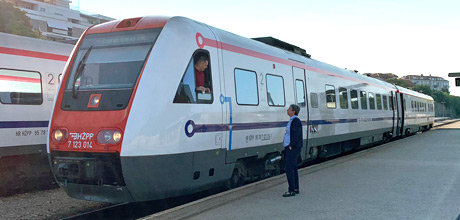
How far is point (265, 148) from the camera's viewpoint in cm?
863

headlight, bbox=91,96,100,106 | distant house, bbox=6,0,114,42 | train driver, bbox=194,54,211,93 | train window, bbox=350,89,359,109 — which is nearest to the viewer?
headlight, bbox=91,96,100,106

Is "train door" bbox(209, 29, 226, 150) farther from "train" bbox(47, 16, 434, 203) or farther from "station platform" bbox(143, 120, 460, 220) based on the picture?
"station platform" bbox(143, 120, 460, 220)

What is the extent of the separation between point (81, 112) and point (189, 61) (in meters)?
1.84

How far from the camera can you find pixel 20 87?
8828 mm

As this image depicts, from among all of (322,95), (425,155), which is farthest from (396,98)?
(322,95)

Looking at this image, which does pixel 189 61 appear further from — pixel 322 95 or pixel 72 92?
pixel 322 95

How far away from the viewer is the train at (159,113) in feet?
19.2

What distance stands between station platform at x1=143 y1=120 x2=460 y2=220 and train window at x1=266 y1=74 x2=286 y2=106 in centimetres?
169

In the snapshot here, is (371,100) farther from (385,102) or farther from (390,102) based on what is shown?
(390,102)

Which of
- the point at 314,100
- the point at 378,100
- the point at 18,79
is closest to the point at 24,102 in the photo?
the point at 18,79

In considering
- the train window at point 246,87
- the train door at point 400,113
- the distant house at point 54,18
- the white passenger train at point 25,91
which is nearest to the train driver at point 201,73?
the train window at point 246,87

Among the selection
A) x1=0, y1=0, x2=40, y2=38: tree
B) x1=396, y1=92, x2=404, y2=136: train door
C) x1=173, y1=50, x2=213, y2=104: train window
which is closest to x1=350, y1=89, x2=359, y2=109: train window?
x1=396, y1=92, x2=404, y2=136: train door

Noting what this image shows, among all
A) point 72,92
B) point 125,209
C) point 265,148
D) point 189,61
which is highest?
point 189,61

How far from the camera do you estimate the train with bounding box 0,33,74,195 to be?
28.0ft
